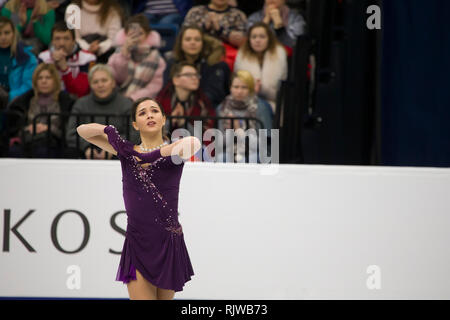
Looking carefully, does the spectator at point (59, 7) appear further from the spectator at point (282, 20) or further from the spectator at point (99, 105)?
the spectator at point (282, 20)

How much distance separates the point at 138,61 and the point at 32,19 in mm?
1044

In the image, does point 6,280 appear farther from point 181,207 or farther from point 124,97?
point 124,97

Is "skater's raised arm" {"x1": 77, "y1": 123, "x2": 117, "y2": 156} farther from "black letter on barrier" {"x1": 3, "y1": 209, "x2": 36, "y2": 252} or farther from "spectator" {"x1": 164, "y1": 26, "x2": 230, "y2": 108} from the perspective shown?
"spectator" {"x1": 164, "y1": 26, "x2": 230, "y2": 108}

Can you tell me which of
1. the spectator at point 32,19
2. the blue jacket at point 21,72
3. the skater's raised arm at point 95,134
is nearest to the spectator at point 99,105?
the blue jacket at point 21,72

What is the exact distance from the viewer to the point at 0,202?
4582mm

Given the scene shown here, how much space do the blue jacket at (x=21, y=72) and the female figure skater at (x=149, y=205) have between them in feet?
9.78

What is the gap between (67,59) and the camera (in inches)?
244

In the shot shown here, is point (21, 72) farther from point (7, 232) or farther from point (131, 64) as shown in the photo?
point (7, 232)

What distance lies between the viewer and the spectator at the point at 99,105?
5.66 m

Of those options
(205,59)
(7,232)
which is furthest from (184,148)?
(205,59)

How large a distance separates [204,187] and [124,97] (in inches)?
58.5

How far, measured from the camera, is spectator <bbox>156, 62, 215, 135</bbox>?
576 centimetres

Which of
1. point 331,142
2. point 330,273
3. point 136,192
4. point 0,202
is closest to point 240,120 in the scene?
point 331,142

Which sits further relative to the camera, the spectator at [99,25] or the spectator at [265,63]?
the spectator at [99,25]
